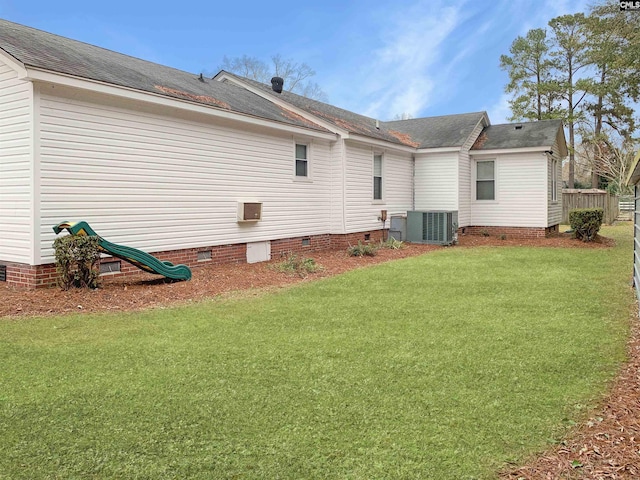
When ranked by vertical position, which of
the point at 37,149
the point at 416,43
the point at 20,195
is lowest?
the point at 20,195

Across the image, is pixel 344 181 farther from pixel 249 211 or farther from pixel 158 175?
pixel 158 175

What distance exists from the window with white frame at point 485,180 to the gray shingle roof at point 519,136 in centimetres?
65

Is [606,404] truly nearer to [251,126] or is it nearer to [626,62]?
[251,126]

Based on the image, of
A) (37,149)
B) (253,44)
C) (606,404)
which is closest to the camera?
(606,404)

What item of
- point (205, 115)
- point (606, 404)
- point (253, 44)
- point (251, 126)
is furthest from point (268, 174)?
point (253, 44)

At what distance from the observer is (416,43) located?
2467 centimetres

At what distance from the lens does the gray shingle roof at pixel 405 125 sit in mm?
15197

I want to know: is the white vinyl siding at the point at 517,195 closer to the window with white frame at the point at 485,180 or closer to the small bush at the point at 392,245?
the window with white frame at the point at 485,180

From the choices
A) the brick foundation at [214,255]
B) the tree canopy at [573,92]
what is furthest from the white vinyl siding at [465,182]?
the tree canopy at [573,92]

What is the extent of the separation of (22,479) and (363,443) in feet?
6.14

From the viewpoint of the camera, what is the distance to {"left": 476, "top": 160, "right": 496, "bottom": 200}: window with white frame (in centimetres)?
1766

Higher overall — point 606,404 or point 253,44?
point 253,44

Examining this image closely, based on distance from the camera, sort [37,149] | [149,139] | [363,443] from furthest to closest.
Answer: [149,139], [37,149], [363,443]

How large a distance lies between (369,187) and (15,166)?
978cm
